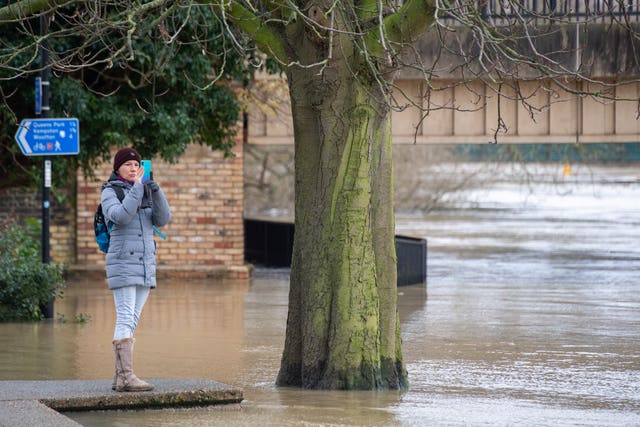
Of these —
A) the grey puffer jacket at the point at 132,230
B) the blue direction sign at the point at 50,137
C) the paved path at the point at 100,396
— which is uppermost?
the blue direction sign at the point at 50,137

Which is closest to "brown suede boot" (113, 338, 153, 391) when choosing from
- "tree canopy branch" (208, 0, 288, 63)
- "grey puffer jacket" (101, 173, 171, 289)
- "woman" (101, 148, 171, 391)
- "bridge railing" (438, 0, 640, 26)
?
"woman" (101, 148, 171, 391)

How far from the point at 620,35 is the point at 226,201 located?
735 centimetres

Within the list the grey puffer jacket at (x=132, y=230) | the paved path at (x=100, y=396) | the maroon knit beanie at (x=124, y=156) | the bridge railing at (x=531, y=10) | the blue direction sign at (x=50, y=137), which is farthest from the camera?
the blue direction sign at (x=50, y=137)

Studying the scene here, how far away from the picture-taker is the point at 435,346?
12.8 meters

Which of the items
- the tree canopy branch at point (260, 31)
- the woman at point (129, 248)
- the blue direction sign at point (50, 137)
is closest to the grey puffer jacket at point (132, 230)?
the woman at point (129, 248)

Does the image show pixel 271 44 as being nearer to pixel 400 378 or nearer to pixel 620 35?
pixel 400 378

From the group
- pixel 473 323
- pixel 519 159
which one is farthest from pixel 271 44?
pixel 519 159

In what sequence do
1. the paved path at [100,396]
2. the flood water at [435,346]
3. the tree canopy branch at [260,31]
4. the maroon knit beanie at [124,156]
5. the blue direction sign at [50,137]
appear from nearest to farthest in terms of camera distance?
the paved path at [100,396]
the flood water at [435,346]
the maroon knit beanie at [124,156]
the tree canopy branch at [260,31]
the blue direction sign at [50,137]

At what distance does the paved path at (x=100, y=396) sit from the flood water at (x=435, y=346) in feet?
0.29

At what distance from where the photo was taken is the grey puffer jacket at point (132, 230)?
8.47 m

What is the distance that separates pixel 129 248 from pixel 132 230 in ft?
0.42

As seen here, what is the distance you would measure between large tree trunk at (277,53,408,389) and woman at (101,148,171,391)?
157cm

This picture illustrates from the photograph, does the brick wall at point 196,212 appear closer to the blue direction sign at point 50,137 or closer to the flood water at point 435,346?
the flood water at point 435,346

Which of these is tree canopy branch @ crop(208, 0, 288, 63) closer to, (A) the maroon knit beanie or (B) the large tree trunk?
(B) the large tree trunk
